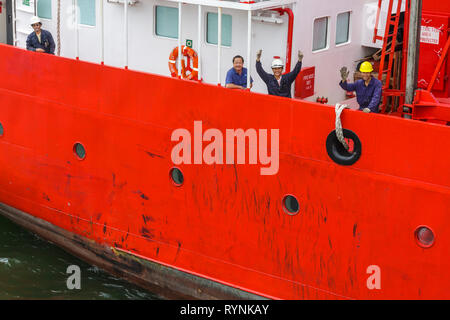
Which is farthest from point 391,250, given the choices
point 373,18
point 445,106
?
point 373,18

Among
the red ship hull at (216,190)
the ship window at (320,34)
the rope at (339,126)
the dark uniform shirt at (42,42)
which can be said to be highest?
the ship window at (320,34)

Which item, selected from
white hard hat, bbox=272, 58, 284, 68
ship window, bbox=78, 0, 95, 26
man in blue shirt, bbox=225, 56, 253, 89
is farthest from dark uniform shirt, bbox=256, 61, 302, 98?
ship window, bbox=78, 0, 95, 26

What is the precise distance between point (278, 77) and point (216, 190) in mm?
1552

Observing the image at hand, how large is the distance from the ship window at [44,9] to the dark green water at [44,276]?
344 centimetres

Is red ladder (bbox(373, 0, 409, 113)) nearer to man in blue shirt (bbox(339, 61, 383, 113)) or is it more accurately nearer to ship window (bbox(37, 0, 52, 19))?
man in blue shirt (bbox(339, 61, 383, 113))

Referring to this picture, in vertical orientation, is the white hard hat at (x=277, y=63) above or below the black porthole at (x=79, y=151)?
above

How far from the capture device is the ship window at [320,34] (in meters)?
9.24

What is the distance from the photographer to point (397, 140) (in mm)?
6906

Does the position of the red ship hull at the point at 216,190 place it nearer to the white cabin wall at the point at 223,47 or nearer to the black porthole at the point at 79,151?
the black porthole at the point at 79,151

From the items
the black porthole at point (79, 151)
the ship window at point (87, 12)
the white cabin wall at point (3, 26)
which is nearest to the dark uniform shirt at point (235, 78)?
the black porthole at point (79, 151)

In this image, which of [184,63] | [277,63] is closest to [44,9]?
[184,63]

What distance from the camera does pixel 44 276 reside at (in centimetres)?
1000
